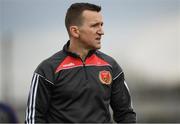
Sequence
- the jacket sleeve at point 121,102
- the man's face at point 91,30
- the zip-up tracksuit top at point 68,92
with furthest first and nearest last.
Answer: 1. the jacket sleeve at point 121,102
2. the man's face at point 91,30
3. the zip-up tracksuit top at point 68,92

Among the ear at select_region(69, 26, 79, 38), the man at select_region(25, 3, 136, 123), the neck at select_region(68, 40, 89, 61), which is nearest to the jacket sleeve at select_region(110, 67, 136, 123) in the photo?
the man at select_region(25, 3, 136, 123)

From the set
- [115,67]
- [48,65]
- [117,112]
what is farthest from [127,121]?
[48,65]

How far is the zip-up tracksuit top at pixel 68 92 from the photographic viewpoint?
4402mm

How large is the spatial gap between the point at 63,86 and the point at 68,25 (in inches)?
18.6

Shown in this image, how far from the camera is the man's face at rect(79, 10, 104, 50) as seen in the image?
4512 millimetres

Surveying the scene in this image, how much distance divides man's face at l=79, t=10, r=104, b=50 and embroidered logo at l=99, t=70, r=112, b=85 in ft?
0.56

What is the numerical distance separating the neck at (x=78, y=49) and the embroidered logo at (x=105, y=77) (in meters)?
0.16

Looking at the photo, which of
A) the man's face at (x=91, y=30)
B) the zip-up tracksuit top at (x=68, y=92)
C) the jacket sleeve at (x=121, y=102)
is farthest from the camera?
the jacket sleeve at (x=121, y=102)

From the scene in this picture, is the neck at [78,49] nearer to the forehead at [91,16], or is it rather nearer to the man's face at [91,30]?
the man's face at [91,30]

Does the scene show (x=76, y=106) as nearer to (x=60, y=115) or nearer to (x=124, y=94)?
(x=60, y=115)

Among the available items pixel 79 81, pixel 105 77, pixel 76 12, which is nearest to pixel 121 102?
pixel 105 77

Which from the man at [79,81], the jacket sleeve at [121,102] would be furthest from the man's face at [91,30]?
the jacket sleeve at [121,102]

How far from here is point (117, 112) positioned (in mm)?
4676

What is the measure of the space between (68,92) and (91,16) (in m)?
0.53
